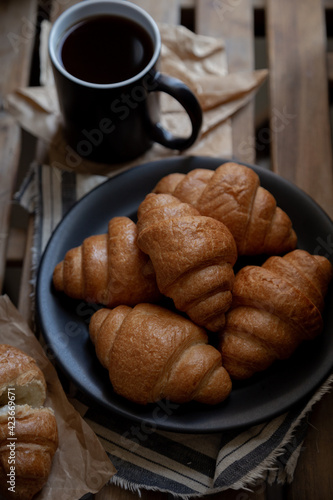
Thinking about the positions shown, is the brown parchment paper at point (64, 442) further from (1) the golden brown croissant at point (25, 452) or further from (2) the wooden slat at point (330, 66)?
(2) the wooden slat at point (330, 66)

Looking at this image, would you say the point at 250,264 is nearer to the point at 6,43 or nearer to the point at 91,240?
the point at 91,240

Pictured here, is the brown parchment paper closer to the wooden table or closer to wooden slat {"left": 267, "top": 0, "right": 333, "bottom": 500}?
the wooden table

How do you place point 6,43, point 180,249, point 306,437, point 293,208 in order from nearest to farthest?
point 180,249 < point 306,437 < point 293,208 < point 6,43

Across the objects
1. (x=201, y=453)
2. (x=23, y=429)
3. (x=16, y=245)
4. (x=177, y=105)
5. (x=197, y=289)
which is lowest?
(x=201, y=453)

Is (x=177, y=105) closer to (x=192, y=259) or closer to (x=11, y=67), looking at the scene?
(x=11, y=67)

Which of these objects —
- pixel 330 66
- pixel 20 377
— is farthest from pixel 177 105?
pixel 20 377

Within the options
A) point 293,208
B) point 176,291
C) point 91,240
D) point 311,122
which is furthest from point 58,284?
point 311,122

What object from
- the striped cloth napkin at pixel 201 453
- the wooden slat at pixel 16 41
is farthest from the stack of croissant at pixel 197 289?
the wooden slat at pixel 16 41
